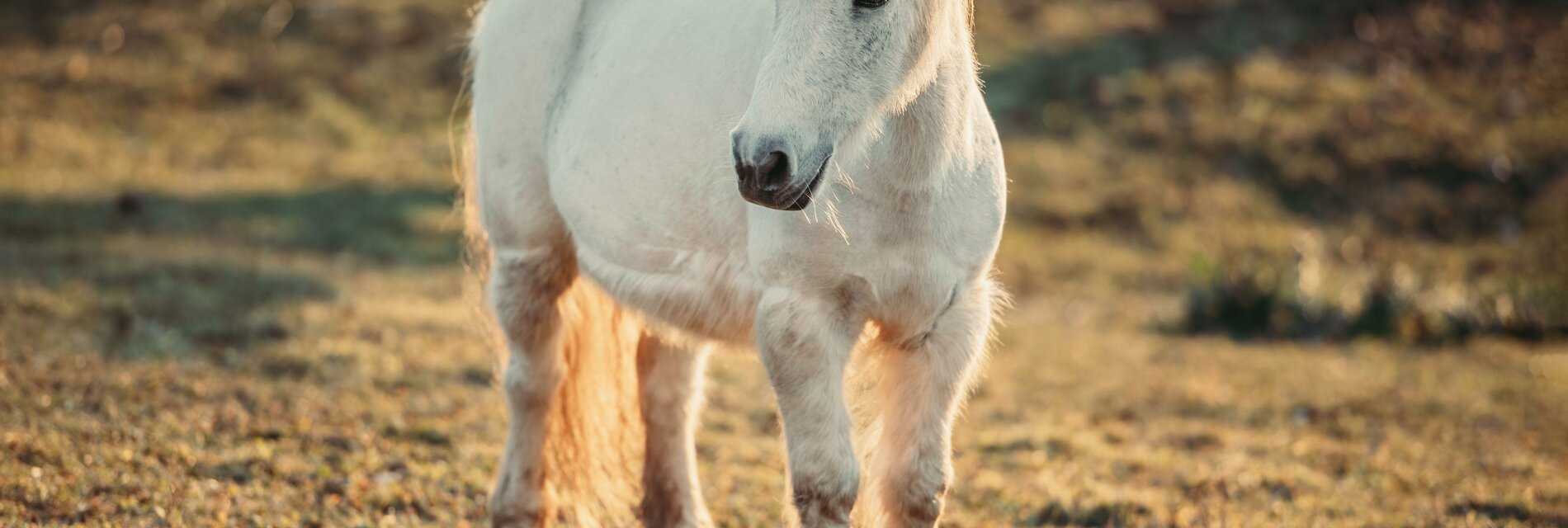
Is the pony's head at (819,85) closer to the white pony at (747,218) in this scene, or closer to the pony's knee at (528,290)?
the white pony at (747,218)

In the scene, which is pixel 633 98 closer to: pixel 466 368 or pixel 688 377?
pixel 688 377

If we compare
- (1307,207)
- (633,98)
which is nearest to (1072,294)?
(1307,207)

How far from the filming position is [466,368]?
7.25 meters

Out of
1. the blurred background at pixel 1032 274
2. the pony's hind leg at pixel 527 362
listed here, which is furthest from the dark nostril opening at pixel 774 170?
the pony's hind leg at pixel 527 362

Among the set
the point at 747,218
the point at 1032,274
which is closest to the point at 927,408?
the point at 747,218

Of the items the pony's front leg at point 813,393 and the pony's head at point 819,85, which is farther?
the pony's front leg at point 813,393

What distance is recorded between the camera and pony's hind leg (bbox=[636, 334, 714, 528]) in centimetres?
435

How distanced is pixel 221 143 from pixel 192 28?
4.17m

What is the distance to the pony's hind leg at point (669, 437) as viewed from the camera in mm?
4352

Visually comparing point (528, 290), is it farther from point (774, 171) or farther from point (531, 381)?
point (774, 171)

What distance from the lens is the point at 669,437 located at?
438 cm

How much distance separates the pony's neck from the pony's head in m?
0.15

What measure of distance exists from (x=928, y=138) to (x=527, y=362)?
1903 millimetres

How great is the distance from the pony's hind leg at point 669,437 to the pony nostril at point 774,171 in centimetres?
193
